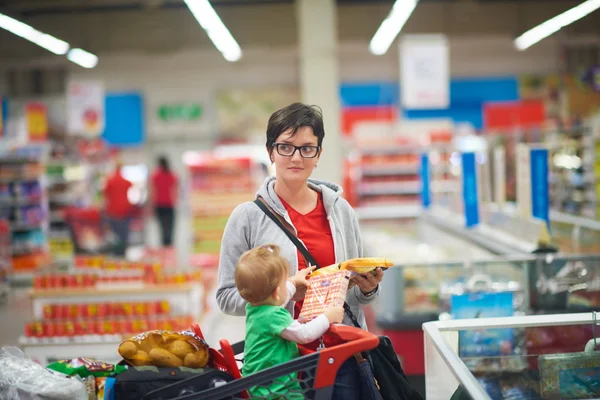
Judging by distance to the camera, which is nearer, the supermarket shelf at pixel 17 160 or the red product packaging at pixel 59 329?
the red product packaging at pixel 59 329

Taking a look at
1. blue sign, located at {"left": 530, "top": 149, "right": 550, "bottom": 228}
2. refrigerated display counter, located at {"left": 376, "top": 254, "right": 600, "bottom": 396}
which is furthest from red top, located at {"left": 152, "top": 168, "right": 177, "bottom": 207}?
blue sign, located at {"left": 530, "top": 149, "right": 550, "bottom": 228}

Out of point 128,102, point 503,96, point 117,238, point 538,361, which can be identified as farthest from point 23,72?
point 538,361

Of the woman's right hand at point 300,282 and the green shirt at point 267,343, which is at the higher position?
the woman's right hand at point 300,282

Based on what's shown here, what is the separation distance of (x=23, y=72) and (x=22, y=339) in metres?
17.1

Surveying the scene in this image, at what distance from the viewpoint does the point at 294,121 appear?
2371 millimetres

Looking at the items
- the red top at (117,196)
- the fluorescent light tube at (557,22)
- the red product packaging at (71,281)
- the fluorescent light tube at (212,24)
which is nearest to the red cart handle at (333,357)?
the red product packaging at (71,281)

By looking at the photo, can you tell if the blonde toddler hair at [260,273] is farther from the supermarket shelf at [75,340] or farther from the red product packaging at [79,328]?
the red product packaging at [79,328]

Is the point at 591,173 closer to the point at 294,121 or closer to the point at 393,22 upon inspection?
the point at 393,22

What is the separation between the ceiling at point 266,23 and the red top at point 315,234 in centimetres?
1681

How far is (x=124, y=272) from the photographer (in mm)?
6594

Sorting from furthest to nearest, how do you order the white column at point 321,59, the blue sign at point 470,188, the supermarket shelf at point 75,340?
the white column at point 321,59 → the blue sign at point 470,188 → the supermarket shelf at point 75,340

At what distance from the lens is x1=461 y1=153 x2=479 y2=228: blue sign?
6746mm

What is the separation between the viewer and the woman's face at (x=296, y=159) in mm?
2379

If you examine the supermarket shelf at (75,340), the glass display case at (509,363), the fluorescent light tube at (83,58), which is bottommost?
the supermarket shelf at (75,340)
